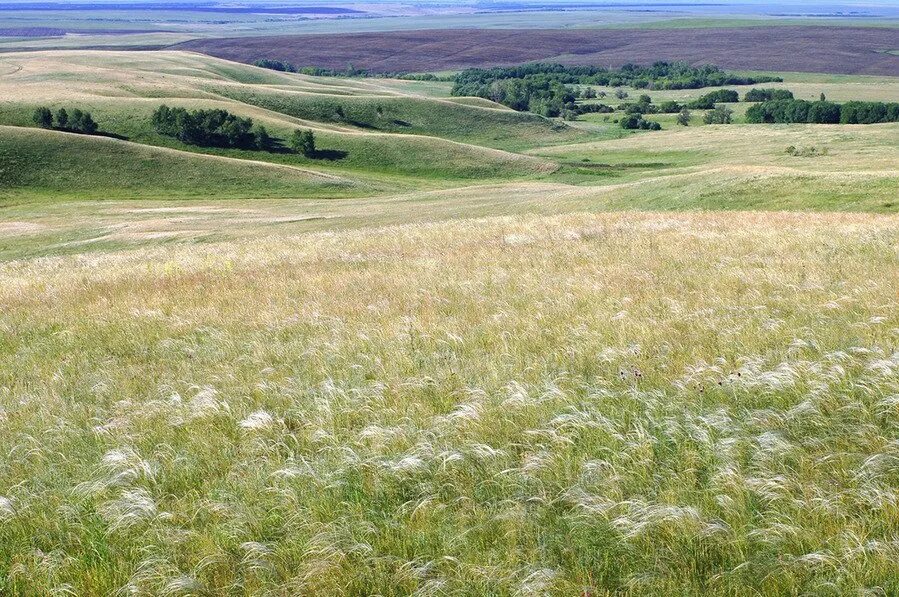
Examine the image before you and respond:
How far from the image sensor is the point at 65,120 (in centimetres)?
9662

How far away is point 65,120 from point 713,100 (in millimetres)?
137119

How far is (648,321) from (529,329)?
1525 mm

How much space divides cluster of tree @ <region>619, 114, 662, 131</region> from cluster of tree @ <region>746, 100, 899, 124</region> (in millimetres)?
18454

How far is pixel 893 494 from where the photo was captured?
507 cm

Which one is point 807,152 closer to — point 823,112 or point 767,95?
point 823,112

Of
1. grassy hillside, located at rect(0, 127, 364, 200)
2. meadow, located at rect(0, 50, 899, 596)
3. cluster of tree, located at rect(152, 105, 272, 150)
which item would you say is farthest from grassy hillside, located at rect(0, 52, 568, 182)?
meadow, located at rect(0, 50, 899, 596)

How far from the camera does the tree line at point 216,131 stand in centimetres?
10419

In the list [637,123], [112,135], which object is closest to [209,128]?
[112,135]

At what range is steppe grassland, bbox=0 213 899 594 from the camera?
15.9 ft

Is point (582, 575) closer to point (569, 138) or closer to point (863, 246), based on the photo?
point (863, 246)

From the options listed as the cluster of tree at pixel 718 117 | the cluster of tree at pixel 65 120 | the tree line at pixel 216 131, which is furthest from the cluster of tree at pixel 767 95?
the cluster of tree at pixel 65 120

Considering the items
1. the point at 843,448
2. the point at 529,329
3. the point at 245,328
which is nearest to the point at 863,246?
the point at 529,329

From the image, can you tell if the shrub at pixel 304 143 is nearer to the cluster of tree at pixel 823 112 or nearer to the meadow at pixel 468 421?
the cluster of tree at pixel 823 112

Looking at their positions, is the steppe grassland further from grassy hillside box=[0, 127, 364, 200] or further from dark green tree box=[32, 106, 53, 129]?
dark green tree box=[32, 106, 53, 129]
